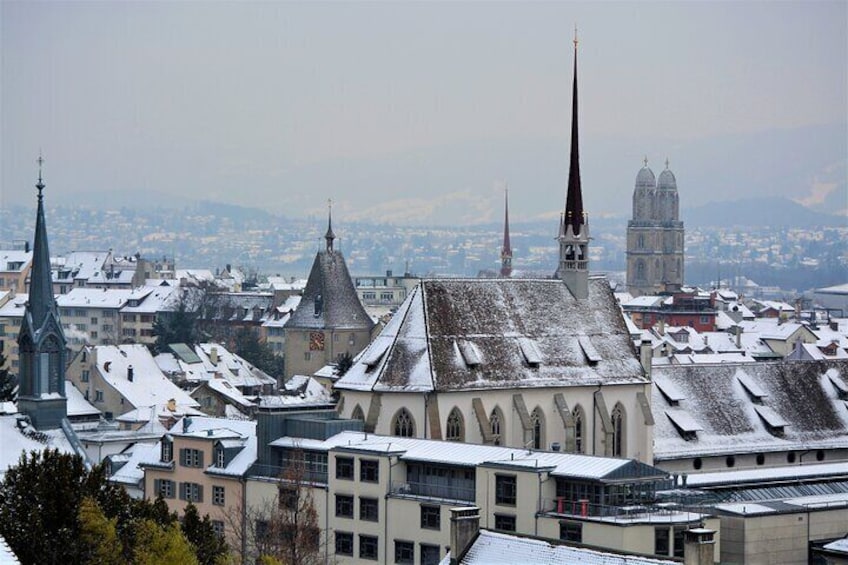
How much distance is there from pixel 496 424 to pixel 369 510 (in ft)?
43.3

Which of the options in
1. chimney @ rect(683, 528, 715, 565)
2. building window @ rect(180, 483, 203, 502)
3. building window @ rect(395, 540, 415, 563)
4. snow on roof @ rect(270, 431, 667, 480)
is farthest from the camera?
building window @ rect(180, 483, 203, 502)

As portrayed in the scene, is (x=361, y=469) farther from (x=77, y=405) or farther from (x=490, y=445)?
(x=77, y=405)

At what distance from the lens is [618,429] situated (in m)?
81.9

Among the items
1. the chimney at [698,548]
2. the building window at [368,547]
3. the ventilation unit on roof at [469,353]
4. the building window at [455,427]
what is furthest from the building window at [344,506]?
the chimney at [698,548]

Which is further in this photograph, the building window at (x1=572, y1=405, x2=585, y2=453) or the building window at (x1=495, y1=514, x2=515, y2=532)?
the building window at (x1=572, y1=405, x2=585, y2=453)

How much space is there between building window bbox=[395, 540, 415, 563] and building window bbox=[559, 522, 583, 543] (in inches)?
219

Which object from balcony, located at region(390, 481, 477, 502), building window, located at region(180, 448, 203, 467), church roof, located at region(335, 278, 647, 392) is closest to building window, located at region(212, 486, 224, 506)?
building window, located at region(180, 448, 203, 467)

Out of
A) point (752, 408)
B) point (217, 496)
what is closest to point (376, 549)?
point (217, 496)

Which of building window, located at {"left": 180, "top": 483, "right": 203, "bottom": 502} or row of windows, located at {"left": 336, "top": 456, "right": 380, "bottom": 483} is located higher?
row of windows, located at {"left": 336, "top": 456, "right": 380, "bottom": 483}

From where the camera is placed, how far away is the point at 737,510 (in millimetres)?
63375

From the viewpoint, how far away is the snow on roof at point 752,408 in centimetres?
8381

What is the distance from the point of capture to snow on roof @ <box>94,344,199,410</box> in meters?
112

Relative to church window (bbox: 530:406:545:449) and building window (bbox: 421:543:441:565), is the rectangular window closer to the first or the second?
building window (bbox: 421:543:441:565)

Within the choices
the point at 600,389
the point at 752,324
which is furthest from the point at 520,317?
the point at 752,324
